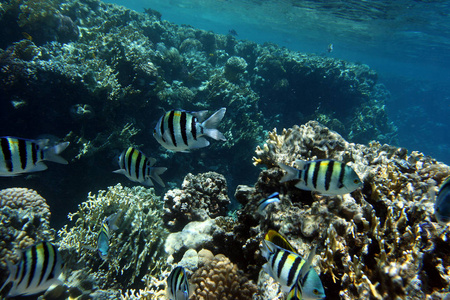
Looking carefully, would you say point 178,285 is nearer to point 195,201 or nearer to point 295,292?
point 295,292

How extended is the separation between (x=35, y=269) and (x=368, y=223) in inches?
159

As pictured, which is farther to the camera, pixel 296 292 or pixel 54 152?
pixel 54 152

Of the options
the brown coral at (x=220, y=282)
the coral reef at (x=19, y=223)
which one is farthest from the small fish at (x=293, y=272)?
the coral reef at (x=19, y=223)

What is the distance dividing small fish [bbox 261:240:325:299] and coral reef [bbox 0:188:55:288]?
484 centimetres

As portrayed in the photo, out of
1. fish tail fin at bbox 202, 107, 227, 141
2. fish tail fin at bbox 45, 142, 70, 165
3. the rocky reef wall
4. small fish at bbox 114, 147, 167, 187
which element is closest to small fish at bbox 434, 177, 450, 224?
fish tail fin at bbox 202, 107, 227, 141

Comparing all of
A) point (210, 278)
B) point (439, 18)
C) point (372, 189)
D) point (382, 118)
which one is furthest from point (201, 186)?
point (439, 18)

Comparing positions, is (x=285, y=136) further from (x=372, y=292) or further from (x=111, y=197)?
(x=111, y=197)

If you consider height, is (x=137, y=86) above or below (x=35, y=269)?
above

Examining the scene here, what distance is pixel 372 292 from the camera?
235cm

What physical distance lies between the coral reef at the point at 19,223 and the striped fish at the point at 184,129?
4.36 meters

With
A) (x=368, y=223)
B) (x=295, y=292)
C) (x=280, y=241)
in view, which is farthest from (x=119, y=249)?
(x=368, y=223)

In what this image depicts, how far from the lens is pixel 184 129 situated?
2061 millimetres

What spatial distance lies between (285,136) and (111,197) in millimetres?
4449

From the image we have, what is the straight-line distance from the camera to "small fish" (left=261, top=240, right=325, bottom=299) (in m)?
1.70
